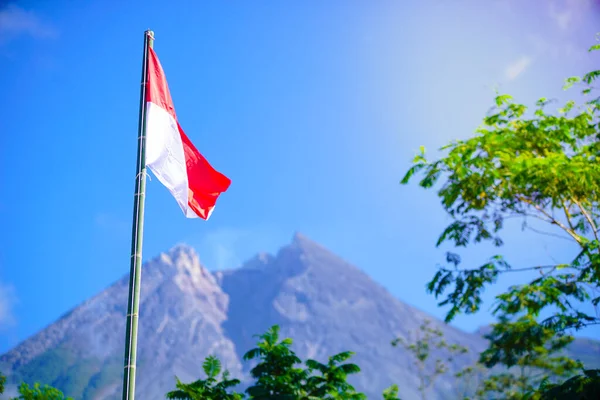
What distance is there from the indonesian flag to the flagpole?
0.58 ft

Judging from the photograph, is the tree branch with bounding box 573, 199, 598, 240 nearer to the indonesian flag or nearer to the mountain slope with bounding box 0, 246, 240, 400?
the indonesian flag

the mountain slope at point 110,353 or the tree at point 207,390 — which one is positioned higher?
the mountain slope at point 110,353

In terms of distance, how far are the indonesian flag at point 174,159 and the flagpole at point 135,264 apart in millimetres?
177

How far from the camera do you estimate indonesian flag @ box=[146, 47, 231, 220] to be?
8.56 metres

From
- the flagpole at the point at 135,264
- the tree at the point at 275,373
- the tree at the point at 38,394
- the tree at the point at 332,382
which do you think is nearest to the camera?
the flagpole at the point at 135,264

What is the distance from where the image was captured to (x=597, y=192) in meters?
12.8

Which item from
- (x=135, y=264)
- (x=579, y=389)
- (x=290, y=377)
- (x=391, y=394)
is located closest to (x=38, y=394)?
(x=290, y=377)

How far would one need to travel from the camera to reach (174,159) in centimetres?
888

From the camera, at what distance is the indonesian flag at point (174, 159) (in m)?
8.56

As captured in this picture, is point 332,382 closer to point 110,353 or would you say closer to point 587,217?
point 587,217

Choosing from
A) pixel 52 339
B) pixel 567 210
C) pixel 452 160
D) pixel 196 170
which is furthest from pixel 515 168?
pixel 52 339

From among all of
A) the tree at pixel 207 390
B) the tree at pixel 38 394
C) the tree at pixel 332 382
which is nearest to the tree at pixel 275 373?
the tree at pixel 332 382

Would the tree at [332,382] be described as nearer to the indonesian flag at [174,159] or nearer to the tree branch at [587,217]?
the tree branch at [587,217]

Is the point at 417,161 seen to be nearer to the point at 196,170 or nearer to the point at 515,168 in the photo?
the point at 515,168
